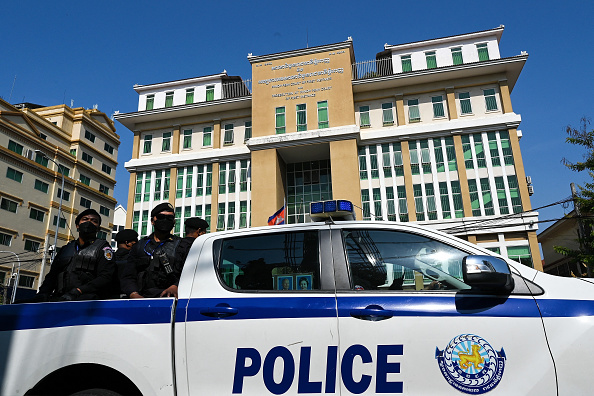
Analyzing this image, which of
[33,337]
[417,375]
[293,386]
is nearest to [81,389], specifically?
[33,337]

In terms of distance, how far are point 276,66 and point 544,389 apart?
29.1 metres

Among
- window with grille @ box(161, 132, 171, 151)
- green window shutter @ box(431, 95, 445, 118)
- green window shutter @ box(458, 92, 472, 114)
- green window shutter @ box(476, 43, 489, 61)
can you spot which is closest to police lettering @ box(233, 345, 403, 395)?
green window shutter @ box(431, 95, 445, 118)

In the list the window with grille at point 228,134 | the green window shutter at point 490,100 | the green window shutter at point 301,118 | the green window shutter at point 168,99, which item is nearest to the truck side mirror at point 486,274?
the green window shutter at point 301,118

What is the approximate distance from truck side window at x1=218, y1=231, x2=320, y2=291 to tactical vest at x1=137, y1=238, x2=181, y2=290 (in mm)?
865

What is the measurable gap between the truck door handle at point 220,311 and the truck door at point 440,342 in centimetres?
64

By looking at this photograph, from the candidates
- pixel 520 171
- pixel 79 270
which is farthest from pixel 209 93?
pixel 79 270

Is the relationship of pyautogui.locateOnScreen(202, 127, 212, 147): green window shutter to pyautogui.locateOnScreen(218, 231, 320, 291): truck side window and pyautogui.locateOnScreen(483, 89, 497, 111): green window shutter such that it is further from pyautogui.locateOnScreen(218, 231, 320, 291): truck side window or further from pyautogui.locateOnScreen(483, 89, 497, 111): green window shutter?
pyautogui.locateOnScreen(218, 231, 320, 291): truck side window

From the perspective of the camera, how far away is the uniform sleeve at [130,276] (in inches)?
132

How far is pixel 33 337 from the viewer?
2418 millimetres

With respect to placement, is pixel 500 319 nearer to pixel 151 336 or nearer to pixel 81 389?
pixel 151 336

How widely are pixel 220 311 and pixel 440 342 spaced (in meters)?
1.28

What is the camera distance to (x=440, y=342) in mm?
2209

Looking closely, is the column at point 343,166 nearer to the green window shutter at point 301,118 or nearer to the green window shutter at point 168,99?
the green window shutter at point 301,118

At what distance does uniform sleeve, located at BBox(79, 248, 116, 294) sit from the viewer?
→ 130 inches
